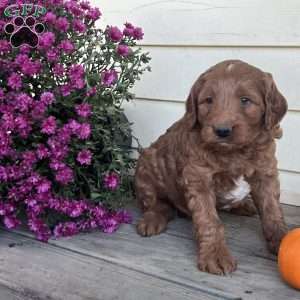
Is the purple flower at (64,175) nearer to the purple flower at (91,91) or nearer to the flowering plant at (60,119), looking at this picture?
the flowering plant at (60,119)

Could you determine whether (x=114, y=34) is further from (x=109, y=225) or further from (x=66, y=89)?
(x=109, y=225)

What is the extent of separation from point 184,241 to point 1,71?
56.2 inches

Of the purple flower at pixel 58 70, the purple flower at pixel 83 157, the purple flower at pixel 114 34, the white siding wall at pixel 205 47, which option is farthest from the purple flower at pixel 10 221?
the white siding wall at pixel 205 47

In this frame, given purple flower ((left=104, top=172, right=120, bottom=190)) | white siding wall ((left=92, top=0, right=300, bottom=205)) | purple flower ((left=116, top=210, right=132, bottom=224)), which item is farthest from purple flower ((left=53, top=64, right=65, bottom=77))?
white siding wall ((left=92, top=0, right=300, bottom=205))

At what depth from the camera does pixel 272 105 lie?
266 cm

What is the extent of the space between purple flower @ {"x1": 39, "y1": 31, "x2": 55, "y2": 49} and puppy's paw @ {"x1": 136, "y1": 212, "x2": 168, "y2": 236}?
1.20m

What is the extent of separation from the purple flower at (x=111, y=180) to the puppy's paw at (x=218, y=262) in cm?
70

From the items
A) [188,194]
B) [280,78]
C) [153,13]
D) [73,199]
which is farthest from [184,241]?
[153,13]

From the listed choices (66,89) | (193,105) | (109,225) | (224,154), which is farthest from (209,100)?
(109,225)

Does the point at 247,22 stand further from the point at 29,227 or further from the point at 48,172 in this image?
the point at 29,227

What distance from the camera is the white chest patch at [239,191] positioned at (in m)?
2.89

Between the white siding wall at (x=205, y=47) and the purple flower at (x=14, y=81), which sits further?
the white siding wall at (x=205, y=47)

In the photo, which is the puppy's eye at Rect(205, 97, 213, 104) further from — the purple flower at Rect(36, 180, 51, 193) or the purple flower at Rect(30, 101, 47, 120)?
the purple flower at Rect(36, 180, 51, 193)

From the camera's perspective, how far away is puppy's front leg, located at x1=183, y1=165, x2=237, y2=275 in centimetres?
262
